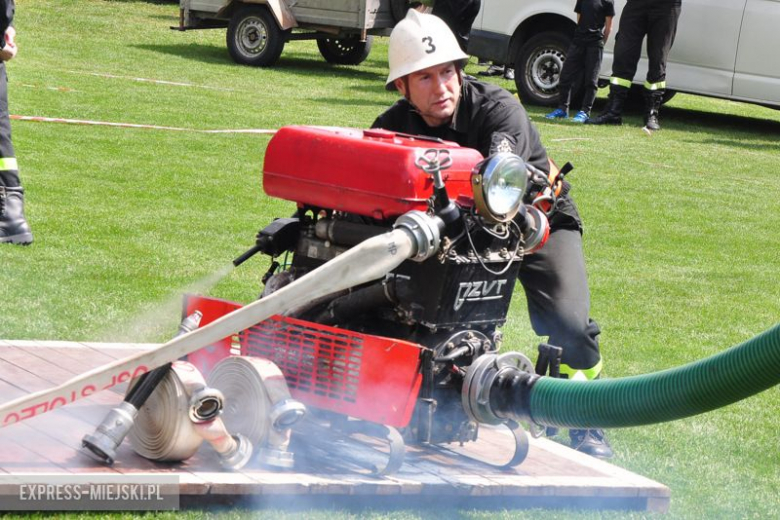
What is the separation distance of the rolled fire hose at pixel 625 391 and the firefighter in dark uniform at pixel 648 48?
11.9 metres

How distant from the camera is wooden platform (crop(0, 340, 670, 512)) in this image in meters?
4.12

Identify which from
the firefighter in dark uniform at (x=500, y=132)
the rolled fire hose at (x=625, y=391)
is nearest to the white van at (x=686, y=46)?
the firefighter in dark uniform at (x=500, y=132)

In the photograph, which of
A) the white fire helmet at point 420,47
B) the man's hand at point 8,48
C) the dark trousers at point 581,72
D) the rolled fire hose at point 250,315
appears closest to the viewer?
the rolled fire hose at point 250,315

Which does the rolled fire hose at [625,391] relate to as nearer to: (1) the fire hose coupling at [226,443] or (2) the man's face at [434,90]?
(1) the fire hose coupling at [226,443]

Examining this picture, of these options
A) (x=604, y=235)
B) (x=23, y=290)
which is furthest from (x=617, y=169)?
(x=23, y=290)

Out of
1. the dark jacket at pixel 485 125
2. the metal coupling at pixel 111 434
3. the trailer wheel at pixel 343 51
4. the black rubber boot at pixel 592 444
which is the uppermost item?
the dark jacket at pixel 485 125

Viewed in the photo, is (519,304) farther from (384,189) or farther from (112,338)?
(384,189)

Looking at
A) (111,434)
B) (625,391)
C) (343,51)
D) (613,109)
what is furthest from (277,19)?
(625,391)

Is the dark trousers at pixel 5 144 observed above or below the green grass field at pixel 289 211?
above

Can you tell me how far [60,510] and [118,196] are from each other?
593 centimetres

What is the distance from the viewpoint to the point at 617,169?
13.0 m

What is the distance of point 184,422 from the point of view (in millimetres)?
4160

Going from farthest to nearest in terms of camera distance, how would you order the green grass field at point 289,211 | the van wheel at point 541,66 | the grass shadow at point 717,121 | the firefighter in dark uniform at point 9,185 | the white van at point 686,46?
the grass shadow at point 717,121 → the van wheel at point 541,66 → the white van at point 686,46 → the firefighter in dark uniform at point 9,185 → the green grass field at point 289,211

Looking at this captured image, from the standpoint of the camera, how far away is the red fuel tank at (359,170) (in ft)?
14.0
